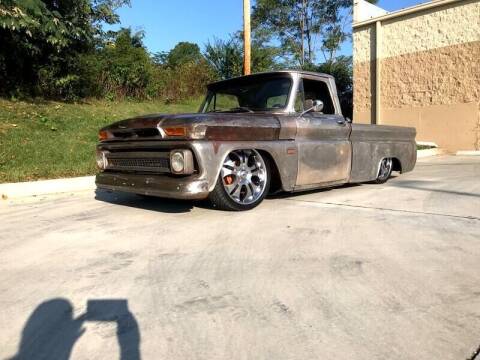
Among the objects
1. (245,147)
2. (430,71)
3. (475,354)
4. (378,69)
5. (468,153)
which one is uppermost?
(378,69)

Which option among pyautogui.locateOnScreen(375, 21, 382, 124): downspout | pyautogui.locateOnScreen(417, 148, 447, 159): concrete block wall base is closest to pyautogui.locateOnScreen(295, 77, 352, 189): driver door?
pyautogui.locateOnScreen(417, 148, 447, 159): concrete block wall base

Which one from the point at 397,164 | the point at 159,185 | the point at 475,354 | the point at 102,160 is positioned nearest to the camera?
the point at 475,354

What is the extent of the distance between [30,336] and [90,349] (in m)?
0.38

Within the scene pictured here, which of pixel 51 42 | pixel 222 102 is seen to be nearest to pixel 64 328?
pixel 222 102

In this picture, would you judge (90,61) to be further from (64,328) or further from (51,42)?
(64,328)

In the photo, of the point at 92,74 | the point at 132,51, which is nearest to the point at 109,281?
the point at 92,74

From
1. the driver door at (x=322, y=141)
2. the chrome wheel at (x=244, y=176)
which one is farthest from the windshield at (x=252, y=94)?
the chrome wheel at (x=244, y=176)

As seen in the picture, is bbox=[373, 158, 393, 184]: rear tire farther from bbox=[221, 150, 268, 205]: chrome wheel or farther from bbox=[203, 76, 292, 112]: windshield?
bbox=[221, 150, 268, 205]: chrome wheel

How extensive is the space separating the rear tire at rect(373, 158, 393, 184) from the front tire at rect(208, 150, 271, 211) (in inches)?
106

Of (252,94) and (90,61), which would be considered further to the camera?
(90,61)

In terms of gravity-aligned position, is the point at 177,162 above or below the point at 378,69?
below

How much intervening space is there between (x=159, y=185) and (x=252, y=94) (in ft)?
6.37

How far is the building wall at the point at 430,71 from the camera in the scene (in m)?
14.9

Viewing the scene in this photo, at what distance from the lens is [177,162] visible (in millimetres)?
4512
